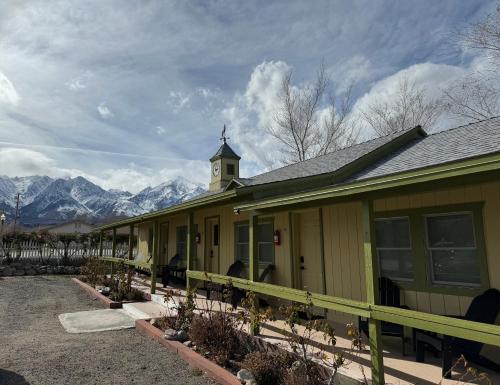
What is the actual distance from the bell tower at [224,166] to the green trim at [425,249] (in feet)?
41.1

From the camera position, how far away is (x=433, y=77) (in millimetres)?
19625

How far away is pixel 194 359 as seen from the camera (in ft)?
17.4

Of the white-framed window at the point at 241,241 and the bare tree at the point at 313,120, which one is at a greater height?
the bare tree at the point at 313,120

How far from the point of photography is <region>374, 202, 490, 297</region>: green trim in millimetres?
5071

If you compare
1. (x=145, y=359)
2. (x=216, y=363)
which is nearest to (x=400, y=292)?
(x=216, y=363)

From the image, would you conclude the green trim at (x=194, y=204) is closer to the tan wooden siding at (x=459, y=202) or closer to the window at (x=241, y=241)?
the window at (x=241, y=241)

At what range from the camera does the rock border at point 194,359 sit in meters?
4.60

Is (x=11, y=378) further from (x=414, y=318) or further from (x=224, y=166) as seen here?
(x=224, y=166)

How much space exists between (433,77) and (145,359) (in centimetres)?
2014

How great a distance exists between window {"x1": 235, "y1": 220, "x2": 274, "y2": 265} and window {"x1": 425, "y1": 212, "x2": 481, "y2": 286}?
3950 mm

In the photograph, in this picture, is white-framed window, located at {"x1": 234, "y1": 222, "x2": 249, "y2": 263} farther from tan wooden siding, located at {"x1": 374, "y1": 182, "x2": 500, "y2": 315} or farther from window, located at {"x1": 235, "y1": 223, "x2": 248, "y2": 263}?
tan wooden siding, located at {"x1": 374, "y1": 182, "x2": 500, "y2": 315}

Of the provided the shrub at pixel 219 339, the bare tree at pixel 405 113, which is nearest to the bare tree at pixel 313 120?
the bare tree at pixel 405 113

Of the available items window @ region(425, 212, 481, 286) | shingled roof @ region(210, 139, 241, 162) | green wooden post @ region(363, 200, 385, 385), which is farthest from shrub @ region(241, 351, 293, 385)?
shingled roof @ region(210, 139, 241, 162)

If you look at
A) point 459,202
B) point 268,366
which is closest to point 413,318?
point 268,366
